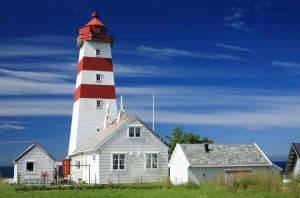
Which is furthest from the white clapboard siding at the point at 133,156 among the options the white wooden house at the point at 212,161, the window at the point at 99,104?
the window at the point at 99,104

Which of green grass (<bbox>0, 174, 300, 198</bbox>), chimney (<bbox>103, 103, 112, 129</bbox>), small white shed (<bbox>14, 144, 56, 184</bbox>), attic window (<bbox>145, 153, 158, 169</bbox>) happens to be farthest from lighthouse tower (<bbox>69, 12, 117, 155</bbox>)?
green grass (<bbox>0, 174, 300, 198</bbox>)

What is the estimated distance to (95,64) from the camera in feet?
176

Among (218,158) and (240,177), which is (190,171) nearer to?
(218,158)

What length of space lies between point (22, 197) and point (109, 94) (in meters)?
25.5

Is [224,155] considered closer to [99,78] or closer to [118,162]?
[118,162]

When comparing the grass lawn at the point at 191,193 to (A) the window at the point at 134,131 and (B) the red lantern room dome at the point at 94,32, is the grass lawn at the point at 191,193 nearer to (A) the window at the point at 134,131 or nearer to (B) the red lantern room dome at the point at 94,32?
(A) the window at the point at 134,131

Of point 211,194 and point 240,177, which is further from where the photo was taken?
point 240,177

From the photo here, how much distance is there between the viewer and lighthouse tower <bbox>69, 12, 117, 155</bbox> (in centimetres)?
5262

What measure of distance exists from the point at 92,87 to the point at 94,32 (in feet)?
19.3

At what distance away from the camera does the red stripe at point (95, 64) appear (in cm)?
5344

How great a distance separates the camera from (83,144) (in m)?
51.7

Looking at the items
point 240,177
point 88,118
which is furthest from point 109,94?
point 240,177

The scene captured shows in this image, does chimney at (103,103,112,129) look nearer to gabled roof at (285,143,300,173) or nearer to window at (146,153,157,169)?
window at (146,153,157,169)

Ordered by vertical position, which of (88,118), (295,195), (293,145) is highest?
(88,118)
